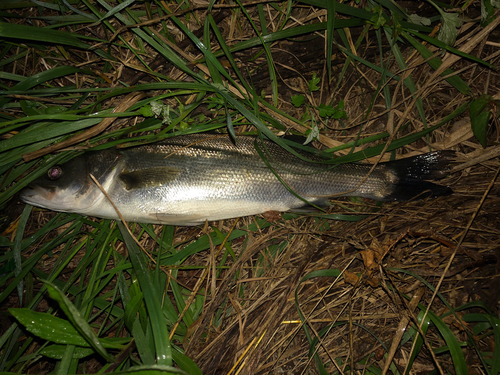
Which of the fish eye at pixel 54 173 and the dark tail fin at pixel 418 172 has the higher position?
the fish eye at pixel 54 173

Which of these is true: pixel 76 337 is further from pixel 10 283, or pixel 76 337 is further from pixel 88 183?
pixel 88 183

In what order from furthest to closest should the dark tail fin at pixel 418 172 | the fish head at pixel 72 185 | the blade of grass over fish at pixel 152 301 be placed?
the dark tail fin at pixel 418 172
the fish head at pixel 72 185
the blade of grass over fish at pixel 152 301

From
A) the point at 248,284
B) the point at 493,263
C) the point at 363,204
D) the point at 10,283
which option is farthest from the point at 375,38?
the point at 10,283

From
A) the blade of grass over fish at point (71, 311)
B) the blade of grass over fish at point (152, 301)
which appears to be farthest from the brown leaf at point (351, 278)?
the blade of grass over fish at point (71, 311)

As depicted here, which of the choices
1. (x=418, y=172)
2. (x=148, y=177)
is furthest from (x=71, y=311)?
(x=418, y=172)

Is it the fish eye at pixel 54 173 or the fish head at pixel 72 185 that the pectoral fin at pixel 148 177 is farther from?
the fish eye at pixel 54 173

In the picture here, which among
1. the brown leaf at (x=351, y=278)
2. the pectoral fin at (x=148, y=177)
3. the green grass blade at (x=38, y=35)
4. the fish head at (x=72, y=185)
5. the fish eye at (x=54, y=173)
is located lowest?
the brown leaf at (x=351, y=278)
